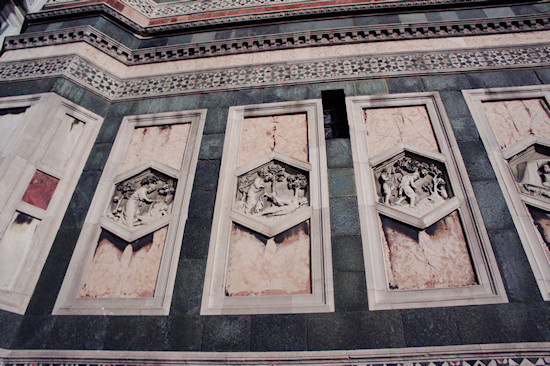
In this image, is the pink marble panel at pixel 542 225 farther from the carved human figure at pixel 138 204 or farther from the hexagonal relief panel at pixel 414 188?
the carved human figure at pixel 138 204

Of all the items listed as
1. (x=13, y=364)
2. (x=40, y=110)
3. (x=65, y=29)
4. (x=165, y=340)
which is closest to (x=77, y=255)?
(x=13, y=364)

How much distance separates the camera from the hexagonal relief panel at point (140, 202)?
4766 mm

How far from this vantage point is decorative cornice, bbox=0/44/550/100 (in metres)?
5.80

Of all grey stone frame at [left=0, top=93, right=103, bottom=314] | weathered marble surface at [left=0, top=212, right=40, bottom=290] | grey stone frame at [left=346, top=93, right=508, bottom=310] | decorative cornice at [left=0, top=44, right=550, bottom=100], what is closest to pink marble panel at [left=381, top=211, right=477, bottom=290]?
grey stone frame at [left=346, top=93, right=508, bottom=310]

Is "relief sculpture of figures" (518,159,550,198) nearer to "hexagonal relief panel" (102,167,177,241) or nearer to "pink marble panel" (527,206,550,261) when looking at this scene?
"pink marble panel" (527,206,550,261)

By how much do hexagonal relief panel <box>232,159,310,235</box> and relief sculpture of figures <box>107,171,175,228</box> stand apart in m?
0.97

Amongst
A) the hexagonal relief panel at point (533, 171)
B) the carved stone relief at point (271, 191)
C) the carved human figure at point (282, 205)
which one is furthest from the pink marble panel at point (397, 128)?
the carved human figure at point (282, 205)

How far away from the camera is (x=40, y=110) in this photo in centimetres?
543

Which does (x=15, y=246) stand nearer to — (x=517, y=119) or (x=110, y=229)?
(x=110, y=229)

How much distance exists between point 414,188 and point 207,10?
5612 mm

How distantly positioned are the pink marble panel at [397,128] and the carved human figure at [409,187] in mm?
517

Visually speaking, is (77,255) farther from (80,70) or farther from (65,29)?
(65,29)

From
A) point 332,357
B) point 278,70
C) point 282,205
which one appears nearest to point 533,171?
point 282,205

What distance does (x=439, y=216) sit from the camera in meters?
4.32
